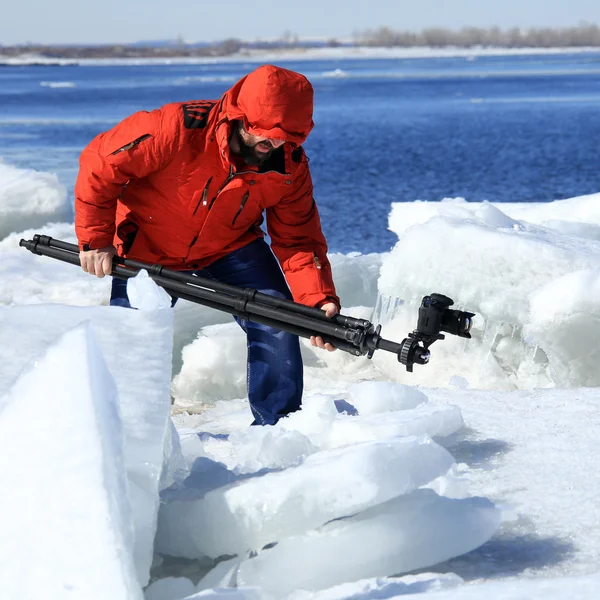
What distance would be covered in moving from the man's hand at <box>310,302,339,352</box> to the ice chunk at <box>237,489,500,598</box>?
111 centimetres

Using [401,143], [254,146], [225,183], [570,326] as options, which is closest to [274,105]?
[254,146]

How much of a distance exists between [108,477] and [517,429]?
1.92 m

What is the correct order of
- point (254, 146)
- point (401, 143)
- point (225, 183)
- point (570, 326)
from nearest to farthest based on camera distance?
point (254, 146)
point (225, 183)
point (570, 326)
point (401, 143)

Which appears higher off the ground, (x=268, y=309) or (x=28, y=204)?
(x=268, y=309)

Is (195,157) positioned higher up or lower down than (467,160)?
higher up

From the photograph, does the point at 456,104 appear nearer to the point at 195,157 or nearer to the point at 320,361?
the point at 320,361

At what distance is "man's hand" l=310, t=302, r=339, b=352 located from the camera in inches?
139

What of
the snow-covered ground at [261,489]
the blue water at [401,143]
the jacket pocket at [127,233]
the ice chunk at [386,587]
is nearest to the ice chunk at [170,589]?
the snow-covered ground at [261,489]

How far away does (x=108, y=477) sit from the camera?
207 cm

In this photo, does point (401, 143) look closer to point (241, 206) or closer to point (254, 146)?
point (241, 206)

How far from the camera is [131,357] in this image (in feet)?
8.21

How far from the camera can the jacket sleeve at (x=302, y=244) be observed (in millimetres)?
3746

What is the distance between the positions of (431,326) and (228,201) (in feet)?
3.05

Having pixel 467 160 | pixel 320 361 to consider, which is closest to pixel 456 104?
pixel 467 160
